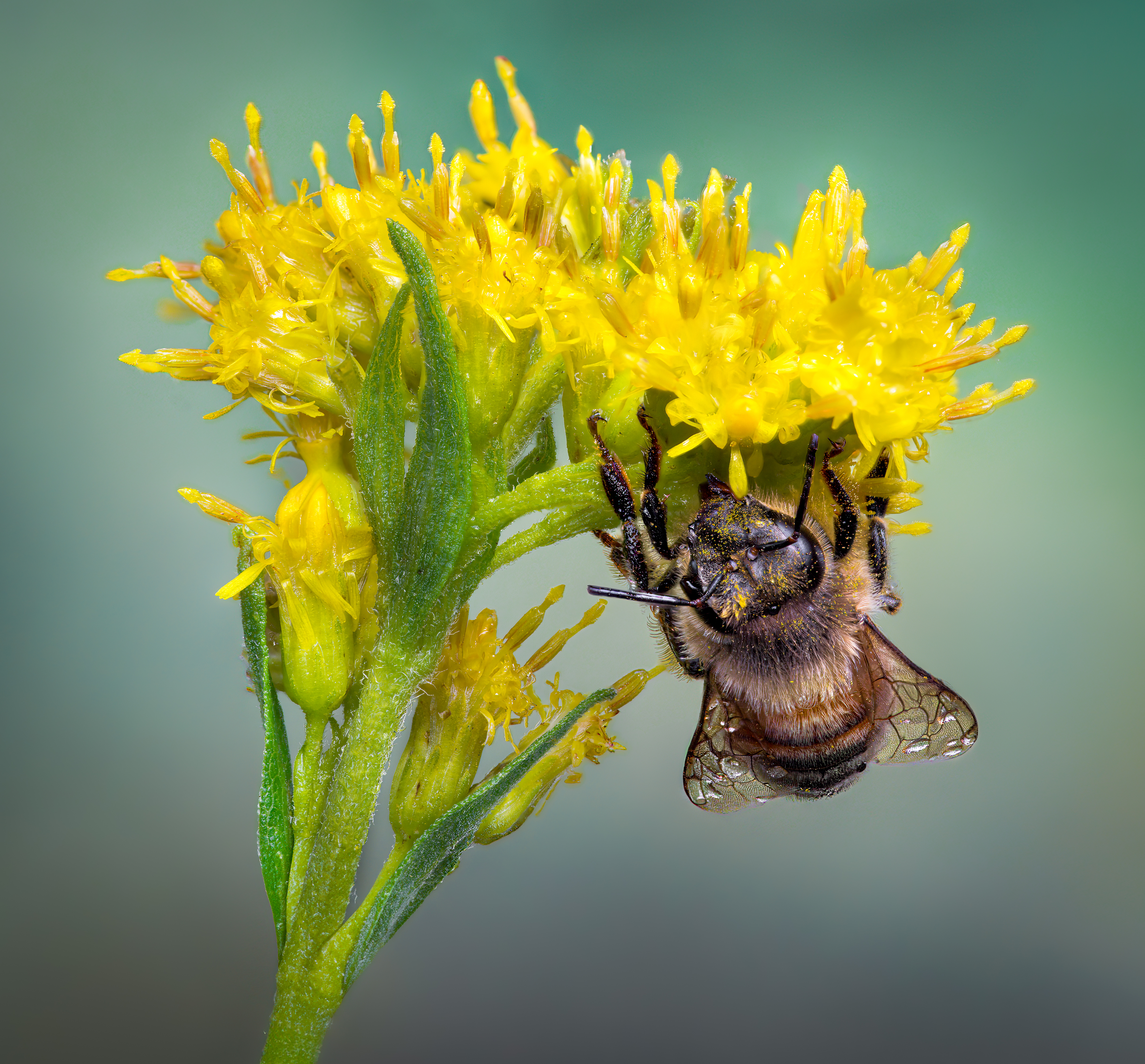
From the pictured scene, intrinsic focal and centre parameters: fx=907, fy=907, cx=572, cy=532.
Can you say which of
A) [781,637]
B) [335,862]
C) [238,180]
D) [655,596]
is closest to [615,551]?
[655,596]

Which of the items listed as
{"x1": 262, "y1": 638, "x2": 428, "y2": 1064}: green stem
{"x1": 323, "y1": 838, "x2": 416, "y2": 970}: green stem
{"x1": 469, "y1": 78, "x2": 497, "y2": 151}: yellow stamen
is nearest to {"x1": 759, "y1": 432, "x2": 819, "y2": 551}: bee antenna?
{"x1": 262, "y1": 638, "x2": 428, "y2": 1064}: green stem

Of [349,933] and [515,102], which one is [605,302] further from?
[349,933]

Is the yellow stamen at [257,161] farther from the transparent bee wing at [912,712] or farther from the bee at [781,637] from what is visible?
the transparent bee wing at [912,712]

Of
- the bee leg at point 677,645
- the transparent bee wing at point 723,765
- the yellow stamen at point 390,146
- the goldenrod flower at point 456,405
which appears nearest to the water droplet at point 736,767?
the transparent bee wing at point 723,765

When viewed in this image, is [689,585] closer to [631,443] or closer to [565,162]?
[631,443]


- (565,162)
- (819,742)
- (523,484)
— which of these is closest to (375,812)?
(523,484)
